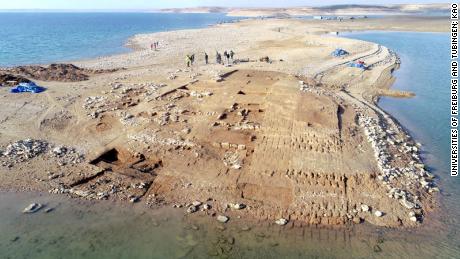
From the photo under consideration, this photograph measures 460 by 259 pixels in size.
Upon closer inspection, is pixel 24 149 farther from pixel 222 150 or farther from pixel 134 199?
pixel 222 150

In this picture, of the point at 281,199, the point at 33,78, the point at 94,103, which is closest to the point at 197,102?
the point at 94,103

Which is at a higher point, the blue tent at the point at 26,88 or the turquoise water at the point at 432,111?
the blue tent at the point at 26,88

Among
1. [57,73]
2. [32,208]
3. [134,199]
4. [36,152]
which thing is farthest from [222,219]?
[57,73]

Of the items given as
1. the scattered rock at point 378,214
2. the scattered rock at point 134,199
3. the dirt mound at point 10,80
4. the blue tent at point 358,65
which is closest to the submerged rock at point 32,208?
the scattered rock at point 134,199

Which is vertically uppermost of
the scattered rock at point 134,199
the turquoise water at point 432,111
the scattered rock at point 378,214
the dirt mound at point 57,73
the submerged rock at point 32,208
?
the dirt mound at point 57,73

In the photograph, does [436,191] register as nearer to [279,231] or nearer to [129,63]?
[279,231]

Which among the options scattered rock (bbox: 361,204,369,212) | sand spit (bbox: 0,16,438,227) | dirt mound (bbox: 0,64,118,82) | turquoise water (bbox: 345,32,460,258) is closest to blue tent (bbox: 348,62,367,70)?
turquoise water (bbox: 345,32,460,258)

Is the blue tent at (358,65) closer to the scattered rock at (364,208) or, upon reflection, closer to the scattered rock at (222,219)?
the scattered rock at (364,208)
